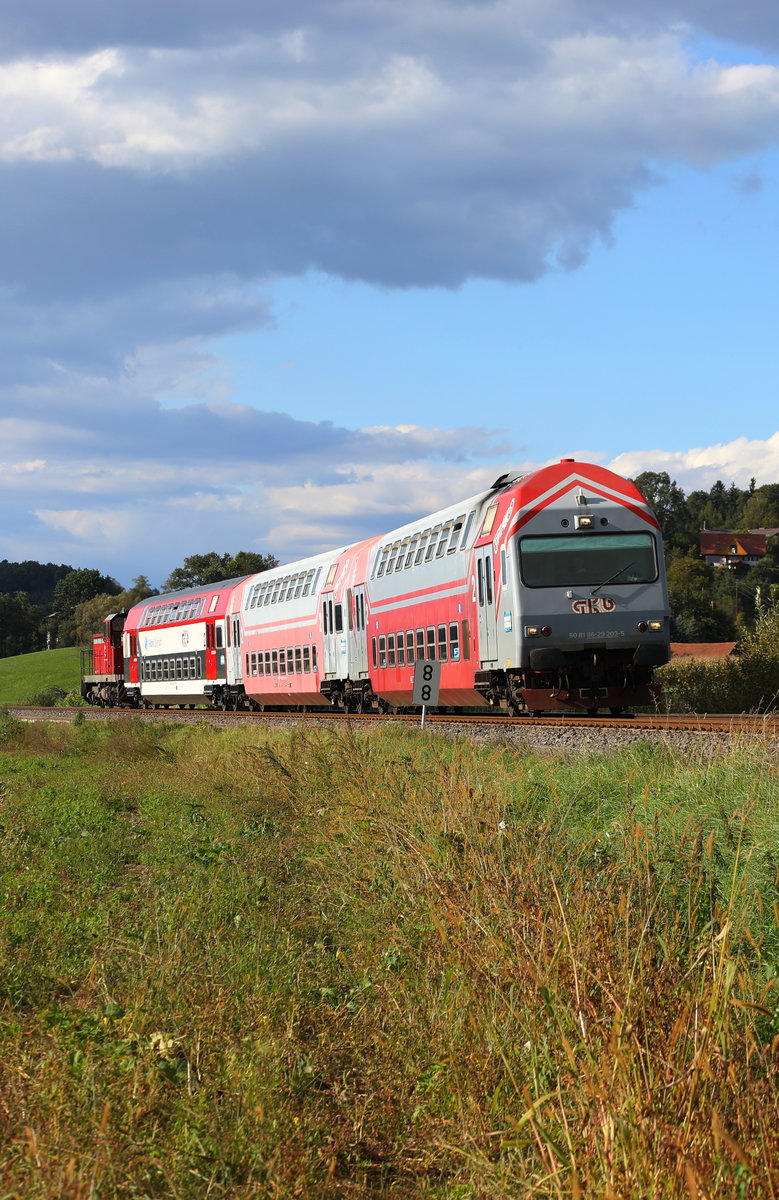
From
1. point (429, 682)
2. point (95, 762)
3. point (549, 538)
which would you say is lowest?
point (95, 762)

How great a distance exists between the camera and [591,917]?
5430 millimetres

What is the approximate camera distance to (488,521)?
20219mm

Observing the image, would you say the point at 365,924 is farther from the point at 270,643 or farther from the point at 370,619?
the point at 270,643

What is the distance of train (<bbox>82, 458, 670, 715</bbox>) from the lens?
18875mm

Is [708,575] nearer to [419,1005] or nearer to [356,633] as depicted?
[356,633]

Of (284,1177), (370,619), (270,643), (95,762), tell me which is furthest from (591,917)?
(270,643)

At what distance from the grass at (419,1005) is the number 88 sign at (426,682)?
25.0 ft

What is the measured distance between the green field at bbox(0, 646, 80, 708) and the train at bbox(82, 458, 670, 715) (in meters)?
44.5

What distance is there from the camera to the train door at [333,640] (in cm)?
2939

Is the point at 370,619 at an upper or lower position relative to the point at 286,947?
upper

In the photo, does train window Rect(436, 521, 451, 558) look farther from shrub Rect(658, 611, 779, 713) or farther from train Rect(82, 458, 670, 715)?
shrub Rect(658, 611, 779, 713)

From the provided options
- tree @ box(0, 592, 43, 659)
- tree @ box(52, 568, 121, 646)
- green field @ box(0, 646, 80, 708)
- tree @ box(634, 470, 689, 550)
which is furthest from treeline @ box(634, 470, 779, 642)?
Result: tree @ box(0, 592, 43, 659)

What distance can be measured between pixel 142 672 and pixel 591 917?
144 ft

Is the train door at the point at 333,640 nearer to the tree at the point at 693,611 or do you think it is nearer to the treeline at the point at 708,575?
the treeline at the point at 708,575
